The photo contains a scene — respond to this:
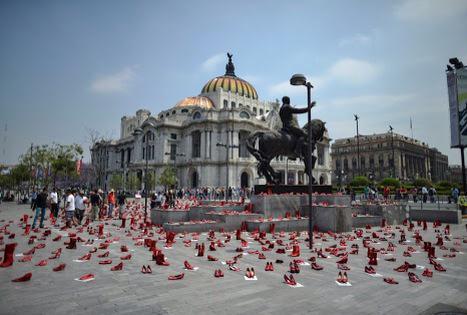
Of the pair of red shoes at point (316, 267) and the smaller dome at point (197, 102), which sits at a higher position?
the smaller dome at point (197, 102)

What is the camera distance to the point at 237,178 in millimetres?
60500

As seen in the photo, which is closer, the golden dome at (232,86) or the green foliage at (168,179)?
the green foliage at (168,179)

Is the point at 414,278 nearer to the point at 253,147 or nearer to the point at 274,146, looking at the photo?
the point at 274,146

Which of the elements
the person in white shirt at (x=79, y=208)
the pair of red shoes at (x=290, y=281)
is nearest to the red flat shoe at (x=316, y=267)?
the pair of red shoes at (x=290, y=281)

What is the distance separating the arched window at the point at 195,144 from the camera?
6562cm

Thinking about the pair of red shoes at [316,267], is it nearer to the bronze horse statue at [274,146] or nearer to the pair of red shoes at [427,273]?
the pair of red shoes at [427,273]

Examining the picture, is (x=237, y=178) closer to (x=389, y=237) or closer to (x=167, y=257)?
(x=389, y=237)

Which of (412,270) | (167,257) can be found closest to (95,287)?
(167,257)

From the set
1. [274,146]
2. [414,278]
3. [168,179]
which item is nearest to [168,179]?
[168,179]

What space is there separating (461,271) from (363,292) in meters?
3.21

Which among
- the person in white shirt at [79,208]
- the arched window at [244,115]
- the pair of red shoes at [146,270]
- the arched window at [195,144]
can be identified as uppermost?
the arched window at [244,115]

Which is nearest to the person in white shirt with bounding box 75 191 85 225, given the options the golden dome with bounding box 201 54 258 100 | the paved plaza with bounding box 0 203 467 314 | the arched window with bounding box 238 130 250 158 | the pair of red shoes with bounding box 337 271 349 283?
the paved plaza with bounding box 0 203 467 314

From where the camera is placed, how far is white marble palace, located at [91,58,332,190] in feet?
201

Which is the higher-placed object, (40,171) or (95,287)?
(40,171)
